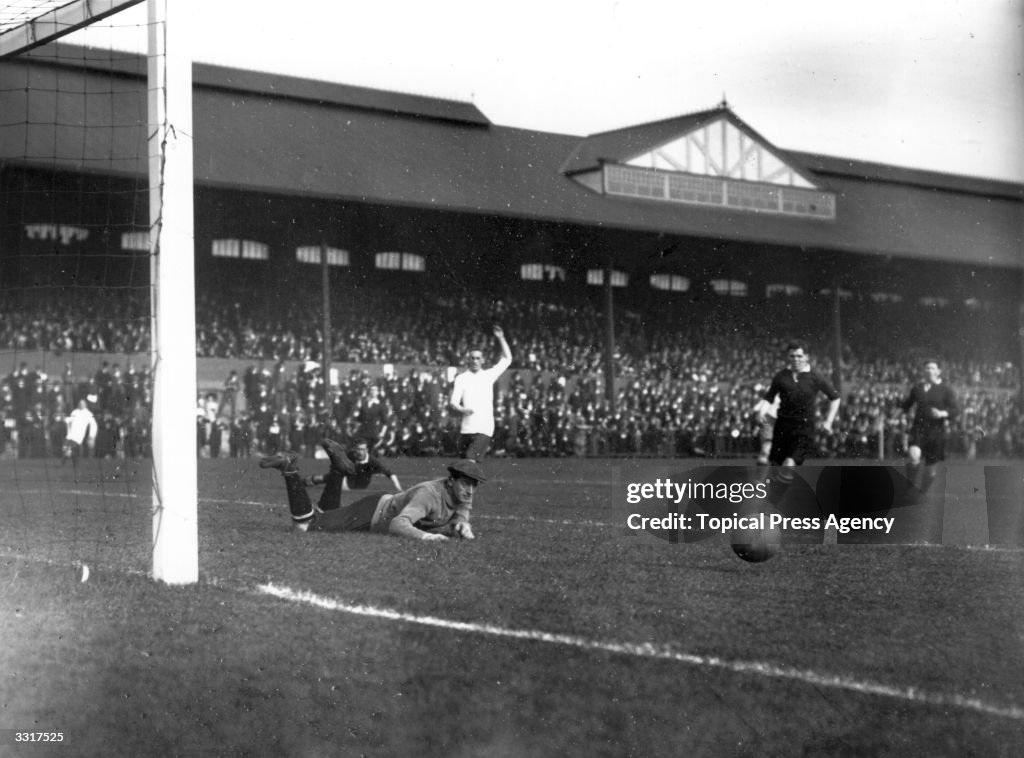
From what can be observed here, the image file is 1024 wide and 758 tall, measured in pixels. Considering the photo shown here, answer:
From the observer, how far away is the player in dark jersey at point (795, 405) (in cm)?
745

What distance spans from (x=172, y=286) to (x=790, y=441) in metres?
4.07

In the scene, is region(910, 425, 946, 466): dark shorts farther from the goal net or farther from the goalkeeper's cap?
the goal net

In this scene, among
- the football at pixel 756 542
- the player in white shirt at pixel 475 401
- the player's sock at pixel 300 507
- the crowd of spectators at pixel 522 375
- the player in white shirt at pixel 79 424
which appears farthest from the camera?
the player in white shirt at pixel 79 424

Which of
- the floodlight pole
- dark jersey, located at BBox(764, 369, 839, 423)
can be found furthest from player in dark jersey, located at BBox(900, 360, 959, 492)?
the floodlight pole

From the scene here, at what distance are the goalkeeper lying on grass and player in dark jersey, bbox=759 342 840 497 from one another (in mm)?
1909

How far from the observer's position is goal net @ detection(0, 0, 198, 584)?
5020 millimetres

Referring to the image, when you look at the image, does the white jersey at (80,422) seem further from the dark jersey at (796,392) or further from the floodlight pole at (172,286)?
the floodlight pole at (172,286)

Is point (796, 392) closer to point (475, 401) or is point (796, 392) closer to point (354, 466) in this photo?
point (475, 401)

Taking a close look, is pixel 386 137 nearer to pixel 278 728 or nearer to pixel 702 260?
pixel 702 260

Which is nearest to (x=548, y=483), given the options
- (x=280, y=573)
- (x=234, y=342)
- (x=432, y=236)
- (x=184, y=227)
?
(x=432, y=236)

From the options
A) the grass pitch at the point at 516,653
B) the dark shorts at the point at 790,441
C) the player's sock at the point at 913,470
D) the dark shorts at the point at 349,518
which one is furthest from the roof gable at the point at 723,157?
the player's sock at the point at 913,470

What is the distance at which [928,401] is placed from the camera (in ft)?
29.0

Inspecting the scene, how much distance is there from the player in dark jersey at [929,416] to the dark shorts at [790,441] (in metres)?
1.54

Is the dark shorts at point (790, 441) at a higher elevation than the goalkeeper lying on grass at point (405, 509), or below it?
higher
